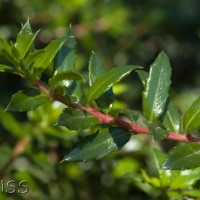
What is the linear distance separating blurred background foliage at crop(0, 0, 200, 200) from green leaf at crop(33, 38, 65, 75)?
0.96 feet

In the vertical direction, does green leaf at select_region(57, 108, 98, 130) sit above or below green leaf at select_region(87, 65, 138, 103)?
below

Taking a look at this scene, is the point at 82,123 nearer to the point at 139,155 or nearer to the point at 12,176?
the point at 12,176

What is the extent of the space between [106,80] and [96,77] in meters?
0.06

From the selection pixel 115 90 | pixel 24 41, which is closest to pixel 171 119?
pixel 24 41

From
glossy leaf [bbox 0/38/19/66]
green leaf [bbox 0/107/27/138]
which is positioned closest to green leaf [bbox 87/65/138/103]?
glossy leaf [bbox 0/38/19/66]

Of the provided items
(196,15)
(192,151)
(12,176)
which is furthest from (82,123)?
(196,15)

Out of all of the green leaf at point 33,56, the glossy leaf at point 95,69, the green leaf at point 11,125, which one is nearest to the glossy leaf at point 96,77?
the glossy leaf at point 95,69

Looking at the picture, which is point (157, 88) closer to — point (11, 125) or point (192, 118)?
point (192, 118)

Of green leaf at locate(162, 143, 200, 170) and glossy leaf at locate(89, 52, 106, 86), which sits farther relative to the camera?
glossy leaf at locate(89, 52, 106, 86)

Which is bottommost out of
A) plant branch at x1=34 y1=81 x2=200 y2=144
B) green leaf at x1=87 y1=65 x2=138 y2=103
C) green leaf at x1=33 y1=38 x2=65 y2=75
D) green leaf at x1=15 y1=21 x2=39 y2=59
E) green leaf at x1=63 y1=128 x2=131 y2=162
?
green leaf at x1=63 y1=128 x2=131 y2=162

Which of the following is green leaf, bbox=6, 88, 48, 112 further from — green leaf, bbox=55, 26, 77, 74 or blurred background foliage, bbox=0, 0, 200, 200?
blurred background foliage, bbox=0, 0, 200, 200

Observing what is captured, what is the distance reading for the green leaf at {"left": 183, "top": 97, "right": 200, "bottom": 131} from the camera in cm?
92

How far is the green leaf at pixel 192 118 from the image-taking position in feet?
3.01

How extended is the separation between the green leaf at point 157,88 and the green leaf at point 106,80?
56 millimetres
